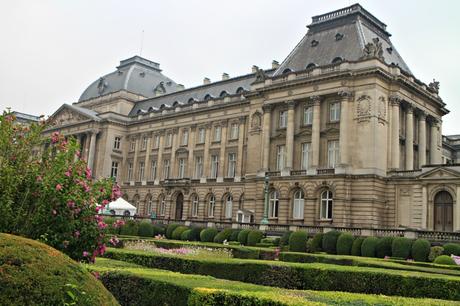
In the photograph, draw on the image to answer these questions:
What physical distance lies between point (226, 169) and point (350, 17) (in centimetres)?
2213

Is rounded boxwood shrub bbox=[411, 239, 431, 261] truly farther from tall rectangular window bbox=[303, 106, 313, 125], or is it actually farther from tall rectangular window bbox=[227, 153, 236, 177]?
tall rectangular window bbox=[227, 153, 236, 177]

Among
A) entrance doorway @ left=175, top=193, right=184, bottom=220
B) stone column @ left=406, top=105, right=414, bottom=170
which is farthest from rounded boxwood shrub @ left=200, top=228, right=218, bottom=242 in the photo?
entrance doorway @ left=175, top=193, right=184, bottom=220

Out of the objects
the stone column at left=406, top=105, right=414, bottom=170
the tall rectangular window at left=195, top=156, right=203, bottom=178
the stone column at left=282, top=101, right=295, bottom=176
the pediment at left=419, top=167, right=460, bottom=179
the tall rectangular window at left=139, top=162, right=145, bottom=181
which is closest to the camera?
the pediment at left=419, top=167, right=460, bottom=179

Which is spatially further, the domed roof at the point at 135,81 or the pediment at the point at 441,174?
the domed roof at the point at 135,81

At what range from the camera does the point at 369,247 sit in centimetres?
3272

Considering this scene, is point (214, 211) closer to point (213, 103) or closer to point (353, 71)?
point (213, 103)

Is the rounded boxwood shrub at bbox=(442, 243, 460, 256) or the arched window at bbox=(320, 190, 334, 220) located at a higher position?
the arched window at bbox=(320, 190, 334, 220)

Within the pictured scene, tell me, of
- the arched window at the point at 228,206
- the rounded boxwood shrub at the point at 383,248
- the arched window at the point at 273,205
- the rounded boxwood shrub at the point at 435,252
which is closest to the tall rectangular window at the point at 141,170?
the arched window at the point at 228,206

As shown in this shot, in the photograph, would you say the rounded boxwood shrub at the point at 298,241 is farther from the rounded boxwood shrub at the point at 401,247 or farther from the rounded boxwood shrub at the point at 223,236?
the rounded boxwood shrub at the point at 223,236

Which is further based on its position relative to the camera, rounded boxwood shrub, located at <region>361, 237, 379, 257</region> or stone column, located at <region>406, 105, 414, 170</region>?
stone column, located at <region>406, 105, 414, 170</region>

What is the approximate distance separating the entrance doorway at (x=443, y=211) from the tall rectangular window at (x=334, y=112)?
1139cm

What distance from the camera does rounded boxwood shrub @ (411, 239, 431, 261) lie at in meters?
30.9

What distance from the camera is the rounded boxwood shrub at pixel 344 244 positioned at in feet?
112

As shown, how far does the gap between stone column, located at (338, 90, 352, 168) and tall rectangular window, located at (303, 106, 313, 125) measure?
12.4 feet
